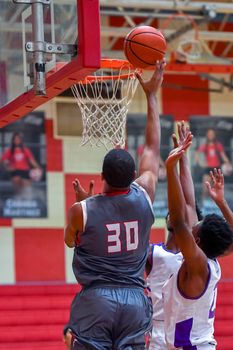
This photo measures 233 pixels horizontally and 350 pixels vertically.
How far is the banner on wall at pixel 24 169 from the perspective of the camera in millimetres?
9891

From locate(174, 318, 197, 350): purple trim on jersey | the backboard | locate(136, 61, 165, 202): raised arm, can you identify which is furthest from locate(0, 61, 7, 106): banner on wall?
locate(174, 318, 197, 350): purple trim on jersey

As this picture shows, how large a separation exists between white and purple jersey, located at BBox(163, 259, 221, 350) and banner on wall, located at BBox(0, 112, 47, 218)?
648 centimetres

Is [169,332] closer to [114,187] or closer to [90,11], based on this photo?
[114,187]

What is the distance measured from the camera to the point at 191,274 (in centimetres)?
338

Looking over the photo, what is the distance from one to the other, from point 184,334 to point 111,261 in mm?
561

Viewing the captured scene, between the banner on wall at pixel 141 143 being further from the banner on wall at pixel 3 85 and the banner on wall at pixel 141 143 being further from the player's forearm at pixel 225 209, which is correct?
the player's forearm at pixel 225 209

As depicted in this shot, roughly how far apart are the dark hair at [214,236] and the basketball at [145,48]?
3.41 feet

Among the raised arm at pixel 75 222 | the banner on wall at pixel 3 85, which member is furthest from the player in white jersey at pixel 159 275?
the raised arm at pixel 75 222

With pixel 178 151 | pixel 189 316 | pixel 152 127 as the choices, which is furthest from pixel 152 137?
pixel 189 316

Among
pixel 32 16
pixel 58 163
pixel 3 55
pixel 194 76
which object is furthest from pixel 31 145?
pixel 32 16

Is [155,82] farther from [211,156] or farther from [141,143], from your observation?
[211,156]

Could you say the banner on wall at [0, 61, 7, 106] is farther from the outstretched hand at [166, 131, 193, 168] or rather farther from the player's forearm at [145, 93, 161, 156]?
the outstretched hand at [166, 131, 193, 168]

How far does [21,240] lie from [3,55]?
5.85m

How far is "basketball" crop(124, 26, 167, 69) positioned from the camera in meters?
4.10
